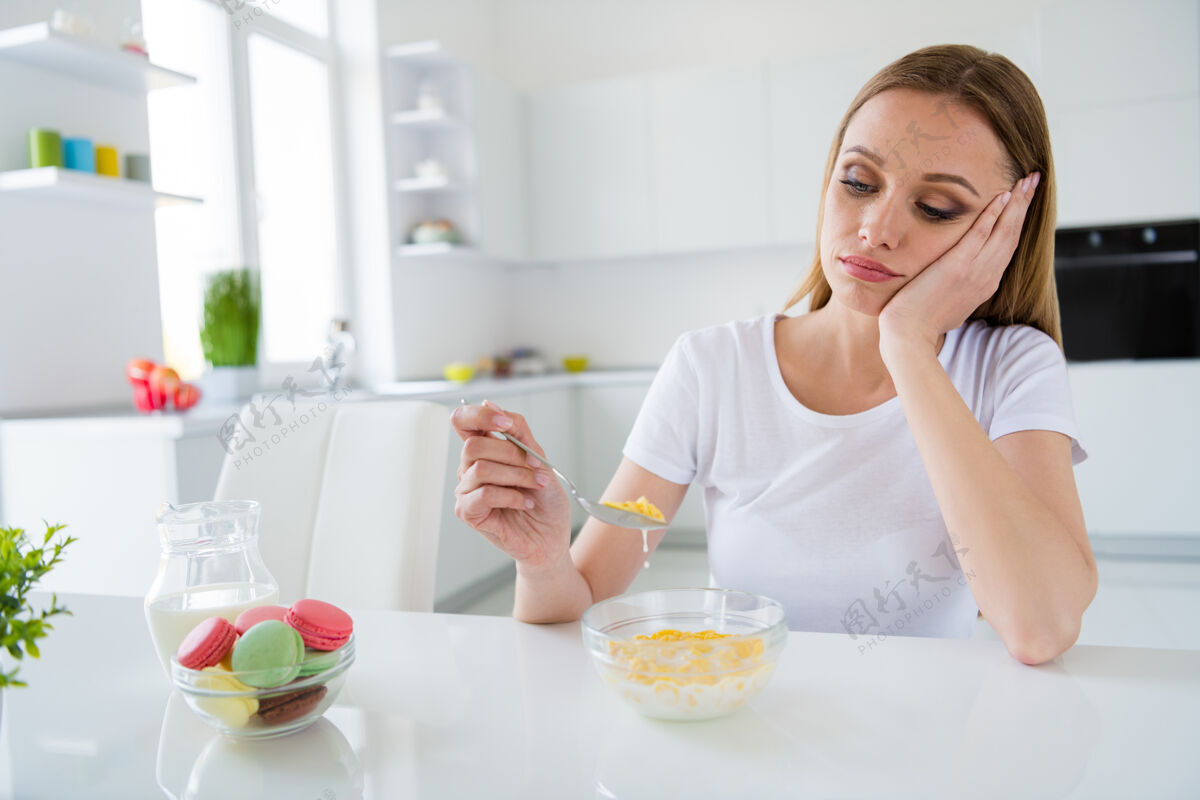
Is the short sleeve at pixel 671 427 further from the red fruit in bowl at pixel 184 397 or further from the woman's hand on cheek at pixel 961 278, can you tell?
the red fruit in bowl at pixel 184 397

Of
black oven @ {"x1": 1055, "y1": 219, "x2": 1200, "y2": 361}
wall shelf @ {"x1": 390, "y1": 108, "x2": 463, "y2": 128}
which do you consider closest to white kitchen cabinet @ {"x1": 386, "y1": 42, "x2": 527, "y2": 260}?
wall shelf @ {"x1": 390, "y1": 108, "x2": 463, "y2": 128}

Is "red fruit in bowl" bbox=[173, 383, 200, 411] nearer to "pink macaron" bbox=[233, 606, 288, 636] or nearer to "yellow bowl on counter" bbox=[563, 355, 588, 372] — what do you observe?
"pink macaron" bbox=[233, 606, 288, 636]

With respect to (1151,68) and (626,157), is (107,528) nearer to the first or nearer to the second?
(626,157)

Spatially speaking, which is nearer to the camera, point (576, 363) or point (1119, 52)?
point (1119, 52)

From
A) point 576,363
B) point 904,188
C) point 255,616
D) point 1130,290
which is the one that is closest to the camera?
point 255,616

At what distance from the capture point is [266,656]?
0.61 meters

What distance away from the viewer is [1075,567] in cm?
86

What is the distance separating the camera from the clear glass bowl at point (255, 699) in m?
0.62

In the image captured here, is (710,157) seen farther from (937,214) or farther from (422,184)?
(937,214)

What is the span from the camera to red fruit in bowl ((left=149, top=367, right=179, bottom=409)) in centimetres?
239

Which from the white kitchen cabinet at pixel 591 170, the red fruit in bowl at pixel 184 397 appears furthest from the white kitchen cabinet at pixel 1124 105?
the red fruit in bowl at pixel 184 397

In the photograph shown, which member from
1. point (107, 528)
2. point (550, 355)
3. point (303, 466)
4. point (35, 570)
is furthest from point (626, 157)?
point (35, 570)

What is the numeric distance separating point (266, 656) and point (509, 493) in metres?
0.31

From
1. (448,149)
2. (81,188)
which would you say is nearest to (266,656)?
(81,188)
